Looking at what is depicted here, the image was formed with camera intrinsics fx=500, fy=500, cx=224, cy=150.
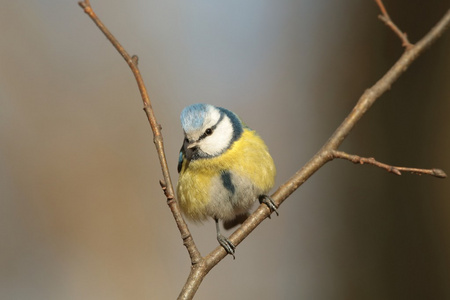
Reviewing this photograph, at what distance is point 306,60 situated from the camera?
180 inches

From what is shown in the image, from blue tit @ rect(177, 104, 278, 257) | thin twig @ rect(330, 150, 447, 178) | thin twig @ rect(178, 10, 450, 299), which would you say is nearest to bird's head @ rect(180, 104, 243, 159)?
blue tit @ rect(177, 104, 278, 257)

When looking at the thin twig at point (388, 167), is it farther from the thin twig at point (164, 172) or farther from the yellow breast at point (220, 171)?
the yellow breast at point (220, 171)

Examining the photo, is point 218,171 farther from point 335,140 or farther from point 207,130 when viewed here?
point 335,140

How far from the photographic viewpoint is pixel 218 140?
7.16 feet

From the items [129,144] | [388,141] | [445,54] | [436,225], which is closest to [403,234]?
[436,225]

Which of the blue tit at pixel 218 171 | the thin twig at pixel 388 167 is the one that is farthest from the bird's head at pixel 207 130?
the thin twig at pixel 388 167

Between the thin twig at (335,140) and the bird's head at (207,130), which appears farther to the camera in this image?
the bird's head at (207,130)

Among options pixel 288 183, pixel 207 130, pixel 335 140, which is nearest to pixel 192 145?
pixel 207 130

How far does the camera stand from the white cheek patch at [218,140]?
2.15 meters

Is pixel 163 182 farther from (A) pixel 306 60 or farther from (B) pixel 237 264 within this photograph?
(A) pixel 306 60

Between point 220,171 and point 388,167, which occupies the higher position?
point 220,171

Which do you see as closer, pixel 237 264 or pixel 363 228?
pixel 363 228

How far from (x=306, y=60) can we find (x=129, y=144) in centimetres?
177

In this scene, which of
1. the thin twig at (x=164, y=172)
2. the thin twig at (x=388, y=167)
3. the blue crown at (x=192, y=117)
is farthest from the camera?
the blue crown at (x=192, y=117)
